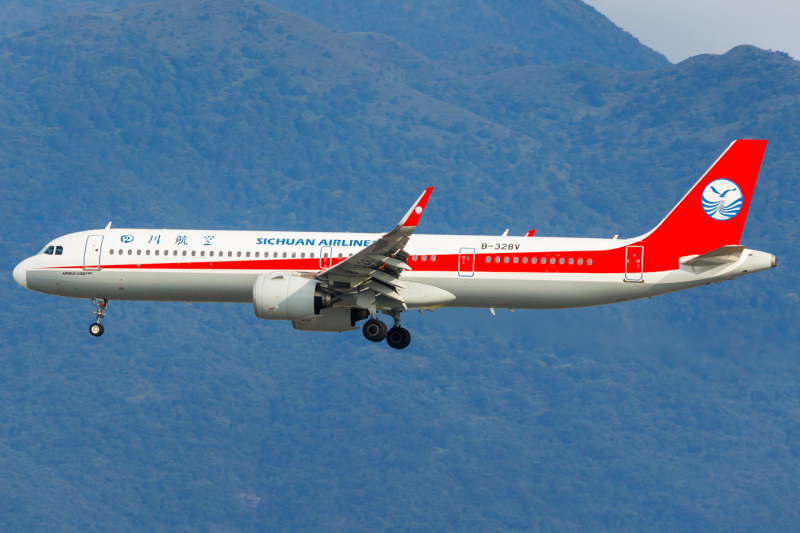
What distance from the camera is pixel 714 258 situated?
44.9 meters

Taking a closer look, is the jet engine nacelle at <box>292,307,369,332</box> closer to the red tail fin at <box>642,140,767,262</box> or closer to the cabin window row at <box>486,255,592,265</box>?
the cabin window row at <box>486,255,592,265</box>

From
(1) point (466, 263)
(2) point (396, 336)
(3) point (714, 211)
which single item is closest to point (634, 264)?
(3) point (714, 211)

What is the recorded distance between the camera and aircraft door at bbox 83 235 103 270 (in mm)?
47969

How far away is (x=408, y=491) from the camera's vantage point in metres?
199

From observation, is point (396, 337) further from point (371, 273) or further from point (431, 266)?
point (371, 273)

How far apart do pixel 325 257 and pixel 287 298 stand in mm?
3581

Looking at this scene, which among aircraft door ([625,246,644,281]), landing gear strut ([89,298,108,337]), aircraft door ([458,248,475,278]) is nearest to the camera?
aircraft door ([458,248,475,278])

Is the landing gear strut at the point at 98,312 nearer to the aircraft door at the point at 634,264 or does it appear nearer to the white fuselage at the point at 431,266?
the white fuselage at the point at 431,266

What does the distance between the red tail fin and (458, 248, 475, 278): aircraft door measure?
25.1 ft

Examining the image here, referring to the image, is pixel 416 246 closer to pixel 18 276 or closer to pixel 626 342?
pixel 18 276

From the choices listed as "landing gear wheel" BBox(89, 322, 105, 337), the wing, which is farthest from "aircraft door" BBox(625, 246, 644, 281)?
"landing gear wheel" BBox(89, 322, 105, 337)

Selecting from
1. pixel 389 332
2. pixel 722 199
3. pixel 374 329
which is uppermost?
pixel 722 199

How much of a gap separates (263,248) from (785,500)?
176739 mm

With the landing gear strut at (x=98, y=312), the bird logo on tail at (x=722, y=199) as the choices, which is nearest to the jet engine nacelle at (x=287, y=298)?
the landing gear strut at (x=98, y=312)
